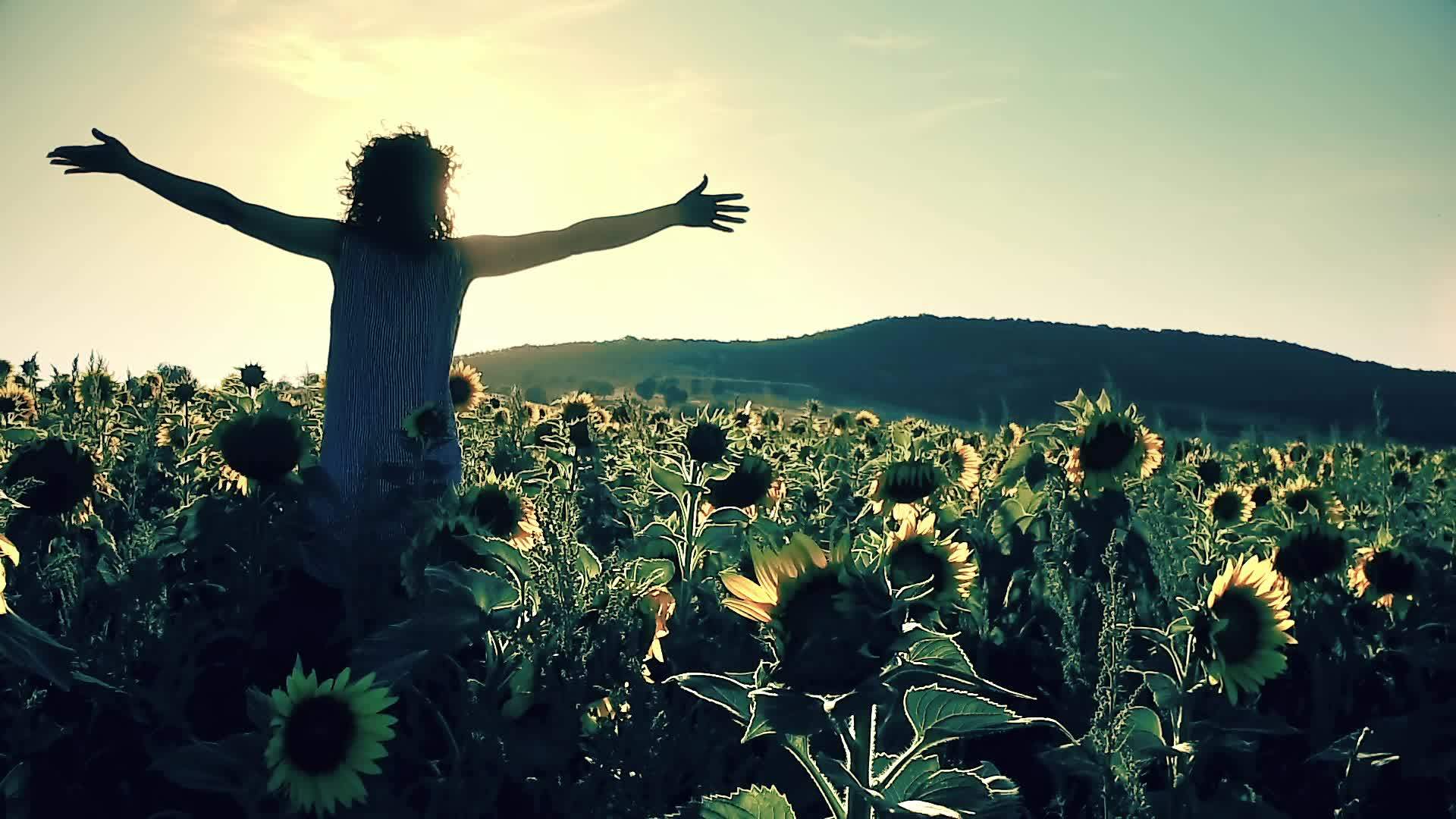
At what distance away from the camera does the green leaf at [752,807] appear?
5.10ft

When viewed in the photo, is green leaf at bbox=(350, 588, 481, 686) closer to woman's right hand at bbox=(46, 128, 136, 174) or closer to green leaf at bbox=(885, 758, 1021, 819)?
green leaf at bbox=(885, 758, 1021, 819)

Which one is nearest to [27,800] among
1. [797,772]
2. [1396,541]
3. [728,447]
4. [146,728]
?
[146,728]

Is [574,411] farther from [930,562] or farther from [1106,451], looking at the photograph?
[930,562]

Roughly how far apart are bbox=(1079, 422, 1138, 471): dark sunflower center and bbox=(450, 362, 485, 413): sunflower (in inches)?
210

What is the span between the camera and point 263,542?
3781 mm

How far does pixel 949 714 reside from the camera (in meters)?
1.48

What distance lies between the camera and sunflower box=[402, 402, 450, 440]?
4.71 metres

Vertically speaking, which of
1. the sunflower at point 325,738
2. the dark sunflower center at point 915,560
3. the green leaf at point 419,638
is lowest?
the sunflower at point 325,738

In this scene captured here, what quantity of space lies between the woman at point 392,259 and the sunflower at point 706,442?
71.2 inches

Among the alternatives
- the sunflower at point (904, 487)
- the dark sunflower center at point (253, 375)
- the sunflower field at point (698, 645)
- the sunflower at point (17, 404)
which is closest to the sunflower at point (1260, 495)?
the sunflower field at point (698, 645)

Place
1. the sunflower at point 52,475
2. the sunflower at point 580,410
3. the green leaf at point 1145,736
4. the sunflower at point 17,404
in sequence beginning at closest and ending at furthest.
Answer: the green leaf at point 1145,736 → the sunflower at point 52,475 → the sunflower at point 17,404 → the sunflower at point 580,410

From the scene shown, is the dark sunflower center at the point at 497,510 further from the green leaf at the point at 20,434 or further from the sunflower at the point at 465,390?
the sunflower at the point at 465,390

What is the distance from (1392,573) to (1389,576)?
0.05 ft

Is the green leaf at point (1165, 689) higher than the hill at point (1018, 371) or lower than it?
lower
